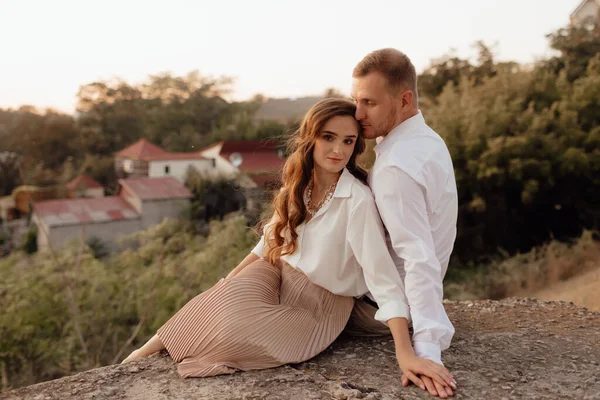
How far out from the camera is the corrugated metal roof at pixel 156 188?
20141 mm

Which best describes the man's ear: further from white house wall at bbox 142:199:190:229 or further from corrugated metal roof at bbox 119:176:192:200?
corrugated metal roof at bbox 119:176:192:200

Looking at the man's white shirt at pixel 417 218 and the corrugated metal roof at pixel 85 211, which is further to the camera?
the corrugated metal roof at pixel 85 211

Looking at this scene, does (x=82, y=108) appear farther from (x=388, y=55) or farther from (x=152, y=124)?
(x=388, y=55)

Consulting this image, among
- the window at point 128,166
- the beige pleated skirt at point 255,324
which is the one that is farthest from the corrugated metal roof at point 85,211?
the beige pleated skirt at point 255,324

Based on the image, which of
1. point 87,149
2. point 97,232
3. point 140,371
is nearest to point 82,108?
point 87,149

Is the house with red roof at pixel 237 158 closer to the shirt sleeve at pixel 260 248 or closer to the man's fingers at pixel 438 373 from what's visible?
the shirt sleeve at pixel 260 248

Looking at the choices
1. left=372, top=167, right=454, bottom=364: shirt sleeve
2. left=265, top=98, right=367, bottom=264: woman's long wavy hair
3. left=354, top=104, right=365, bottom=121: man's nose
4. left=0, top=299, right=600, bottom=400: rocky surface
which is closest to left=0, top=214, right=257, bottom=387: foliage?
left=0, top=299, right=600, bottom=400: rocky surface

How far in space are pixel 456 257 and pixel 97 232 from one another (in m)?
11.7

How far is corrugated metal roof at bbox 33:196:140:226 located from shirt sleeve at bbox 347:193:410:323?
15.7 m

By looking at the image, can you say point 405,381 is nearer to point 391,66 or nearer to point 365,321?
point 365,321

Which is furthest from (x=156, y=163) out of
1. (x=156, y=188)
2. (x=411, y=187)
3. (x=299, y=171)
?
(x=411, y=187)

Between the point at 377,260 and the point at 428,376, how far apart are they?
45 cm

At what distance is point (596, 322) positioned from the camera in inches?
115

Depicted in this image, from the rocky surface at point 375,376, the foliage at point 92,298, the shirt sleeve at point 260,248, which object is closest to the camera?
the rocky surface at point 375,376
